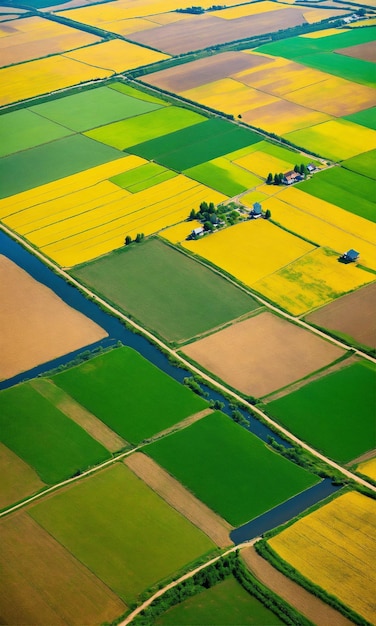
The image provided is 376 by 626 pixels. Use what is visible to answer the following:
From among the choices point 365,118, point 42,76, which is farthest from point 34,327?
point 42,76

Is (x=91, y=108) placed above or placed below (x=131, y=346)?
above

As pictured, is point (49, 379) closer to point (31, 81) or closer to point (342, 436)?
point (342, 436)

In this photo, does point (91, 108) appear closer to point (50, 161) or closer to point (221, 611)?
point (50, 161)

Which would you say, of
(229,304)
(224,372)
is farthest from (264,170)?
(224,372)

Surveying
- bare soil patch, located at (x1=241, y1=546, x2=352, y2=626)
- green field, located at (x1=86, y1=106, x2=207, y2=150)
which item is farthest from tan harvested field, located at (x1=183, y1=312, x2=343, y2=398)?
green field, located at (x1=86, y1=106, x2=207, y2=150)

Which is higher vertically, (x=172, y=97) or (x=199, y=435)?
(x=172, y=97)

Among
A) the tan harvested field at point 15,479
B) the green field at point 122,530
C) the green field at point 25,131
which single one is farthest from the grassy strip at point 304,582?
the green field at point 25,131

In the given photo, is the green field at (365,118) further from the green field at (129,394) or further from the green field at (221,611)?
the green field at (221,611)
